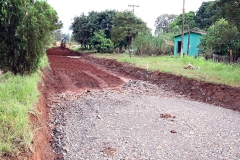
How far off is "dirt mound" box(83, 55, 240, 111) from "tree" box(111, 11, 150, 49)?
13.2 m

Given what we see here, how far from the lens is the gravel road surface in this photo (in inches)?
179

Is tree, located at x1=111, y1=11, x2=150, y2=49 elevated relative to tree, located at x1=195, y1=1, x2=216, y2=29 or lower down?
lower down

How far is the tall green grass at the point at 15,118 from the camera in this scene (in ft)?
11.0

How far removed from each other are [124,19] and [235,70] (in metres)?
17.4

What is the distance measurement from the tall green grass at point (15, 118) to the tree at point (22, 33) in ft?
6.08

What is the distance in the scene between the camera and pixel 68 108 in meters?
7.22

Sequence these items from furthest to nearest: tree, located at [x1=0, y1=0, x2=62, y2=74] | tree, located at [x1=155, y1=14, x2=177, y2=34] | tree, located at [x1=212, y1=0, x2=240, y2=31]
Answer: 1. tree, located at [x1=155, y1=14, x2=177, y2=34]
2. tree, located at [x1=212, y1=0, x2=240, y2=31]
3. tree, located at [x1=0, y1=0, x2=62, y2=74]

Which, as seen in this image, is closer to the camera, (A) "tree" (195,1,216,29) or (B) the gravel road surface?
(B) the gravel road surface

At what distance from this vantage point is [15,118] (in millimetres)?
3879

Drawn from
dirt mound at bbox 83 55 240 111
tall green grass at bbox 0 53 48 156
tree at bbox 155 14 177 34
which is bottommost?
dirt mound at bbox 83 55 240 111

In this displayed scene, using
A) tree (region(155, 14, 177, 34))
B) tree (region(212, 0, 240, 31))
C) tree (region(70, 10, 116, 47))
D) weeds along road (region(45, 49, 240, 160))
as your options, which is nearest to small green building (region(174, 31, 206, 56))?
tree (region(70, 10, 116, 47))

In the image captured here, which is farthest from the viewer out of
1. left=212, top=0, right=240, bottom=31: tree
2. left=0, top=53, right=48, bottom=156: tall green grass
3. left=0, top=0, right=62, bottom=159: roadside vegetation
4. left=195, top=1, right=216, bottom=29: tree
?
left=195, top=1, right=216, bottom=29: tree

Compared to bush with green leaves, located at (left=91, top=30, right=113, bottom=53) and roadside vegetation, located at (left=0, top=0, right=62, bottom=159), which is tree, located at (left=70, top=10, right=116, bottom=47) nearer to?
bush with green leaves, located at (left=91, top=30, right=113, bottom=53)

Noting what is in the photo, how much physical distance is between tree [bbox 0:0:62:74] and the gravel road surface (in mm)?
1587
